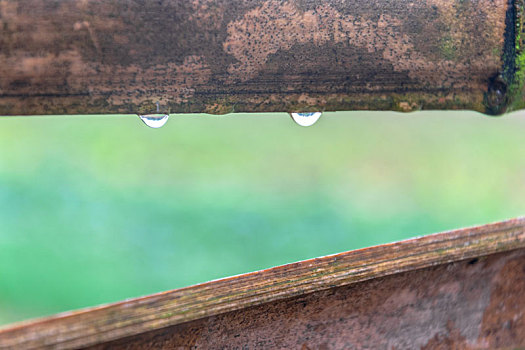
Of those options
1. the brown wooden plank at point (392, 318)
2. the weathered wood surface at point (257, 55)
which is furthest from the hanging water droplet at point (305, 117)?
the brown wooden plank at point (392, 318)

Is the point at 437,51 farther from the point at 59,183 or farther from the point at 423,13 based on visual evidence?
the point at 59,183

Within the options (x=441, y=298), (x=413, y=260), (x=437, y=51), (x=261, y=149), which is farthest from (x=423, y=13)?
(x=261, y=149)

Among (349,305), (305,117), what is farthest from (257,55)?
(349,305)

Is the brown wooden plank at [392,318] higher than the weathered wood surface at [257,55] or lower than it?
lower

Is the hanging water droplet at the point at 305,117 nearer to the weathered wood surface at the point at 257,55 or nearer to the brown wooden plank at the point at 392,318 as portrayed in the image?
the weathered wood surface at the point at 257,55

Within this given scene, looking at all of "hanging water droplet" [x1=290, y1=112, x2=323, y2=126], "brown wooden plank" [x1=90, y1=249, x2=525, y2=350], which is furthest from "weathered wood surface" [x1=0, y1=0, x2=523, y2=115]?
"brown wooden plank" [x1=90, y1=249, x2=525, y2=350]
